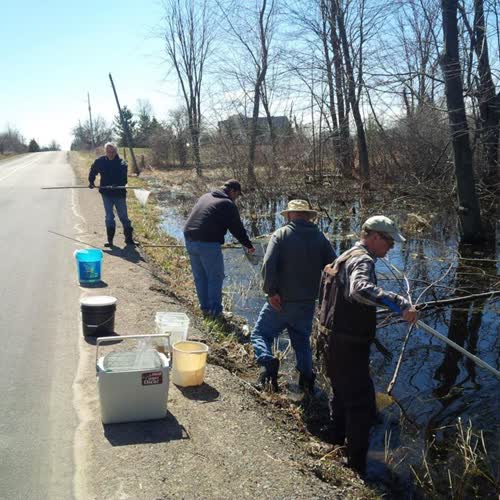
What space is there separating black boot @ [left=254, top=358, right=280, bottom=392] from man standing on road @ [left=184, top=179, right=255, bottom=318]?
1763 mm

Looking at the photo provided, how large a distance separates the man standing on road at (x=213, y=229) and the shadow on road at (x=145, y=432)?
292 cm

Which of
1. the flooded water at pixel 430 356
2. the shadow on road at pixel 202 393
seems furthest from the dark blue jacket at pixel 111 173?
the shadow on road at pixel 202 393

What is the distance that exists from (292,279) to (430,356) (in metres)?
2.67

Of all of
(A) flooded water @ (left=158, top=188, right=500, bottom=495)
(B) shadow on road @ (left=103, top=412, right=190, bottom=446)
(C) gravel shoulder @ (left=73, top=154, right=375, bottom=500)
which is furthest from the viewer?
(A) flooded water @ (left=158, top=188, right=500, bottom=495)

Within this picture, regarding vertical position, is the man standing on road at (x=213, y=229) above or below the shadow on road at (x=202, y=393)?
above

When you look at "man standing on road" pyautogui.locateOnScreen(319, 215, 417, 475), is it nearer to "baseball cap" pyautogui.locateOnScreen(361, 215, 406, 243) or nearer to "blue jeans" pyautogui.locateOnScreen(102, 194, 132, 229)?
"baseball cap" pyautogui.locateOnScreen(361, 215, 406, 243)

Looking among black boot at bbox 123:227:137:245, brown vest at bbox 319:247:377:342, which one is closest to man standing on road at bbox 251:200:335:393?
brown vest at bbox 319:247:377:342

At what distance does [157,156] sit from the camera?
4366cm

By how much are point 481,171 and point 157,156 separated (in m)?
31.1

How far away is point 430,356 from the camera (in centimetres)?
684

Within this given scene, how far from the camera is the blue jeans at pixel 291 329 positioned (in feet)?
17.9

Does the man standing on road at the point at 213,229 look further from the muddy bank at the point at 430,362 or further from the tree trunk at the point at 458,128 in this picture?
the tree trunk at the point at 458,128

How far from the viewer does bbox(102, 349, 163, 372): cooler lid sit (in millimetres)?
4070

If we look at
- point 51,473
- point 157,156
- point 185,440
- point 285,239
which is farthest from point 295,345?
point 157,156
